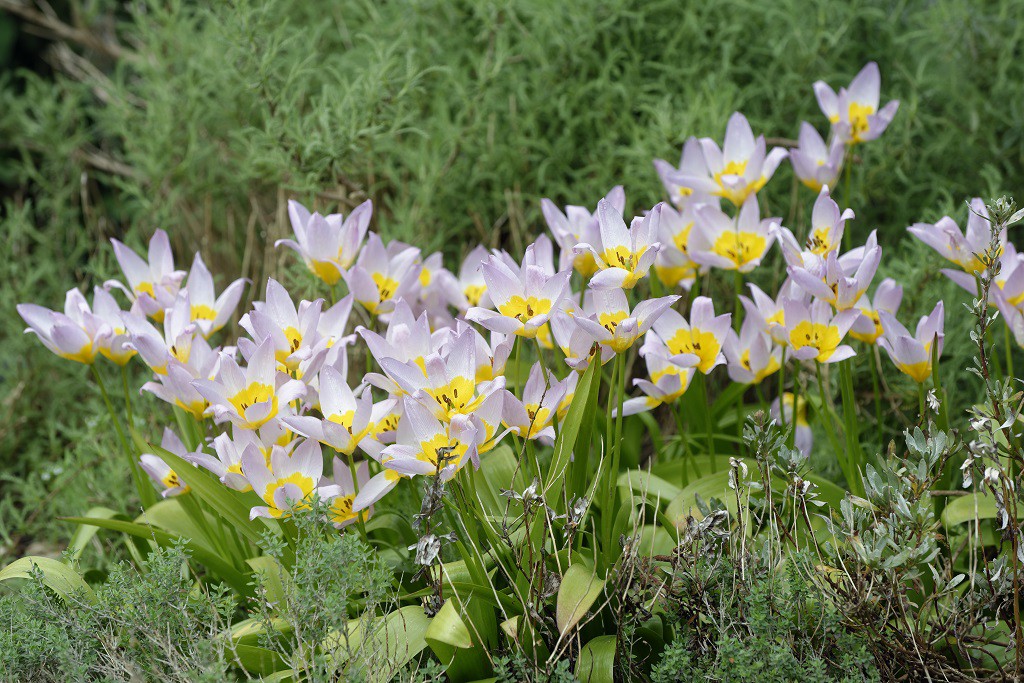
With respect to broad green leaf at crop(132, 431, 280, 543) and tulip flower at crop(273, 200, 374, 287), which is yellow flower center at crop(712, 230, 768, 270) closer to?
tulip flower at crop(273, 200, 374, 287)

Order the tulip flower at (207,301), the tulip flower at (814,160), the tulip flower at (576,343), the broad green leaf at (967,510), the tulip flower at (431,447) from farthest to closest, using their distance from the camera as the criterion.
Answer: the tulip flower at (814,160), the tulip flower at (207,301), the broad green leaf at (967,510), the tulip flower at (576,343), the tulip flower at (431,447)

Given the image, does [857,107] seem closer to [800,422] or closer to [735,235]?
[735,235]

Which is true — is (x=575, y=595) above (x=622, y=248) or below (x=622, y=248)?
below

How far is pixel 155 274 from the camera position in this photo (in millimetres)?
2105

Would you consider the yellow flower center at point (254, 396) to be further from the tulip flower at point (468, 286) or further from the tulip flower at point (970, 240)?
the tulip flower at point (970, 240)

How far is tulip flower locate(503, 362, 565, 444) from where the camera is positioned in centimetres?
158

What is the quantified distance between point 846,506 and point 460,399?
652 mm

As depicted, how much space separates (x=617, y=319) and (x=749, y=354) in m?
0.45

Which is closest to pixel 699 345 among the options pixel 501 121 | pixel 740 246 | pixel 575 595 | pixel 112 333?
pixel 740 246

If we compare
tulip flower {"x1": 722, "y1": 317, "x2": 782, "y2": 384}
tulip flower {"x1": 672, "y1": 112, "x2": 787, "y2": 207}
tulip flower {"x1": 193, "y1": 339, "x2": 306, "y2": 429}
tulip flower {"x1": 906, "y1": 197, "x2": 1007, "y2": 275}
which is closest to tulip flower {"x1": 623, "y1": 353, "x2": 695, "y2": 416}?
tulip flower {"x1": 722, "y1": 317, "x2": 782, "y2": 384}

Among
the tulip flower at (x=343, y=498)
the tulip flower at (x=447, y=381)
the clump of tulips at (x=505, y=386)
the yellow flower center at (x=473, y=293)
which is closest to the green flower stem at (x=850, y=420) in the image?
the clump of tulips at (x=505, y=386)

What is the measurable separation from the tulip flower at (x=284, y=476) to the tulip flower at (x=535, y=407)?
0.34m

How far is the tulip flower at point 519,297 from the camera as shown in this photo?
154 centimetres

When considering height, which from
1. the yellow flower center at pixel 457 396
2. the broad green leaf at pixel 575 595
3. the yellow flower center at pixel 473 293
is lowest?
the broad green leaf at pixel 575 595
